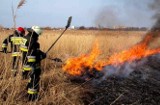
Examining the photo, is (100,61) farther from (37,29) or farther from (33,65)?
(33,65)

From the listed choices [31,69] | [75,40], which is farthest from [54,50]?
[31,69]

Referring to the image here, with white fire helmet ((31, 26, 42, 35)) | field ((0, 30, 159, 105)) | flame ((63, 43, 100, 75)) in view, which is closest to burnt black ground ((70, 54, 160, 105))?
field ((0, 30, 159, 105))

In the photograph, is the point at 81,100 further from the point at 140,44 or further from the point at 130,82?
the point at 140,44

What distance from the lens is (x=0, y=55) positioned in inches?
368

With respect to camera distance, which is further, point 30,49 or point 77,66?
point 77,66

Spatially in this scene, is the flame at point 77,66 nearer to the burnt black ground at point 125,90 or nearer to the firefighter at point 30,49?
the burnt black ground at point 125,90

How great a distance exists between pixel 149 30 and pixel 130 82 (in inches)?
277

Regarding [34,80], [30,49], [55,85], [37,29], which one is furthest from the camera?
[55,85]

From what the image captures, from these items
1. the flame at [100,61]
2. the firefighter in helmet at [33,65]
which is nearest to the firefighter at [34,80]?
the firefighter in helmet at [33,65]

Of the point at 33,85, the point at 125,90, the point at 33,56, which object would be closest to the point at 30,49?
the point at 33,56

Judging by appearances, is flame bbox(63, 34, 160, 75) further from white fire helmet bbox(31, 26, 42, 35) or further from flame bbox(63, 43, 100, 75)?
white fire helmet bbox(31, 26, 42, 35)

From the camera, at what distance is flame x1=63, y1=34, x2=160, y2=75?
410 inches

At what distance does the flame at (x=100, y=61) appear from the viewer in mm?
10411

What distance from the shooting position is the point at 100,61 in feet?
41.3
